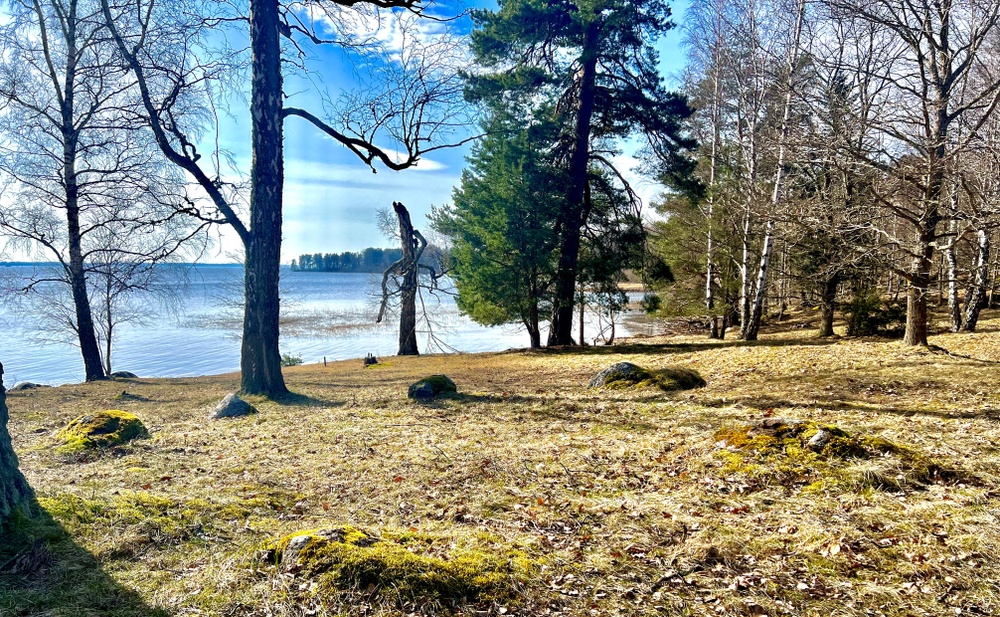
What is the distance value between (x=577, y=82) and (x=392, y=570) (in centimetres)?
1567

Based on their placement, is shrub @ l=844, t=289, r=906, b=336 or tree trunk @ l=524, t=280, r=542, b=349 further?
tree trunk @ l=524, t=280, r=542, b=349

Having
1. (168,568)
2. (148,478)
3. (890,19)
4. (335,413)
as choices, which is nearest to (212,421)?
(335,413)

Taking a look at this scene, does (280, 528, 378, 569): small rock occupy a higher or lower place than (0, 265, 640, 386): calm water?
higher

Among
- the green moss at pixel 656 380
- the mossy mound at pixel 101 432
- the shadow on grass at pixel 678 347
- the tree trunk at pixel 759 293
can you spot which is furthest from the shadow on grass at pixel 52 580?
the tree trunk at pixel 759 293

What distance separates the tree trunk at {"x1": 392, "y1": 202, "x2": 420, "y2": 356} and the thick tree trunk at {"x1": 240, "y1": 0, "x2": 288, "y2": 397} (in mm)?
8489

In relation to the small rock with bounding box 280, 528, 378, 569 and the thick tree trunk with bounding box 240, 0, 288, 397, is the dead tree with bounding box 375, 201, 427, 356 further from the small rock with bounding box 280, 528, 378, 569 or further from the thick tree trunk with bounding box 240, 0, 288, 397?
the small rock with bounding box 280, 528, 378, 569

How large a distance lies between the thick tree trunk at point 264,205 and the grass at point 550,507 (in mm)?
1487

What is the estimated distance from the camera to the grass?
103 inches

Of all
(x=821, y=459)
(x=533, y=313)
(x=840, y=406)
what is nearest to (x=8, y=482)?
(x=821, y=459)

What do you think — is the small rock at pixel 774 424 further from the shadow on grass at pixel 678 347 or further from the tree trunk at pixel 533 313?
the tree trunk at pixel 533 313

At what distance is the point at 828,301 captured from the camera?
15.2 metres

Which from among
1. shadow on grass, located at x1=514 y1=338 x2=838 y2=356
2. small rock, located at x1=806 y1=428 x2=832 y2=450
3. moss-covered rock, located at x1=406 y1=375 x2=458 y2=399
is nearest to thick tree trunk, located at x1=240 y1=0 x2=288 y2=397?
moss-covered rock, located at x1=406 y1=375 x2=458 y2=399

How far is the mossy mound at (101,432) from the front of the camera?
567 centimetres

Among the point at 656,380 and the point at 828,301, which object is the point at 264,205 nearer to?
the point at 656,380
